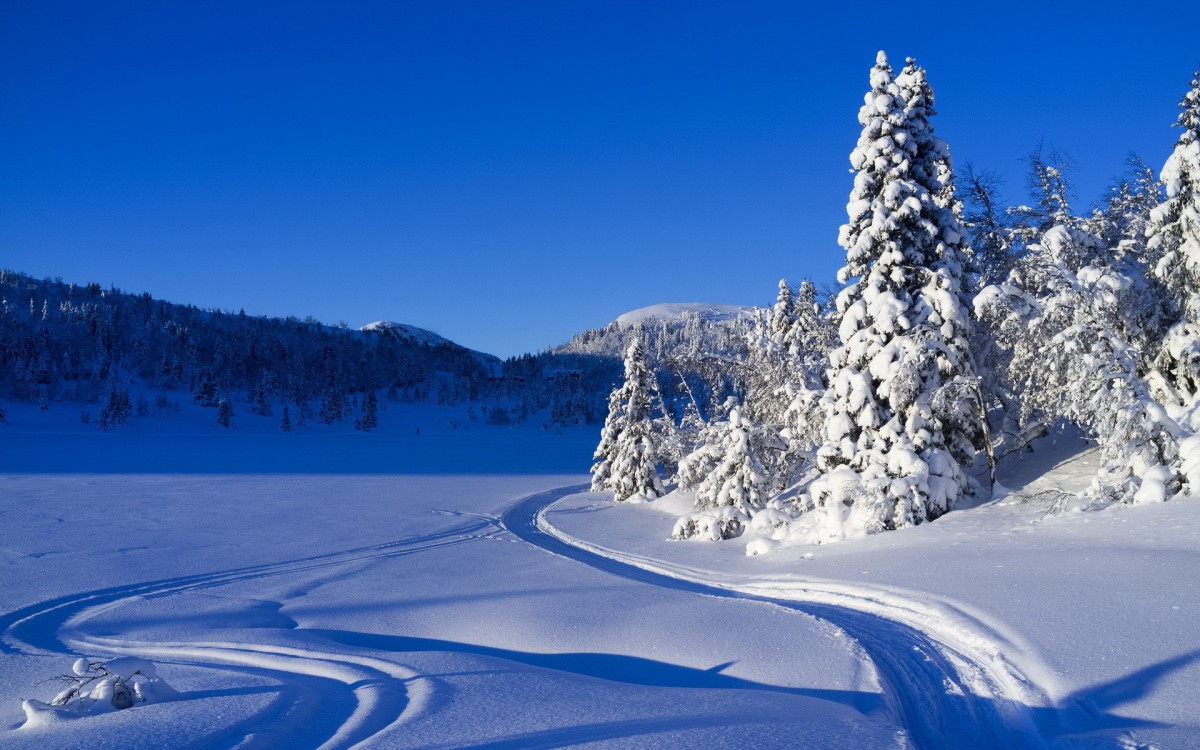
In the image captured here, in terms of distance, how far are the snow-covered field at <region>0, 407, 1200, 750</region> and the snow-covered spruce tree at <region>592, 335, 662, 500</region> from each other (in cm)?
802

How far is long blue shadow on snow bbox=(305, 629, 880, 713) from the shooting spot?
298 inches

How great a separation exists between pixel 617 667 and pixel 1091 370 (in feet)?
41.8

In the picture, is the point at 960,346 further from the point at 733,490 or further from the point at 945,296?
the point at 733,490

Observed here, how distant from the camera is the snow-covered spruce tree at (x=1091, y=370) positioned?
47.4 feet

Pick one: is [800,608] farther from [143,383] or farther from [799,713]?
[143,383]

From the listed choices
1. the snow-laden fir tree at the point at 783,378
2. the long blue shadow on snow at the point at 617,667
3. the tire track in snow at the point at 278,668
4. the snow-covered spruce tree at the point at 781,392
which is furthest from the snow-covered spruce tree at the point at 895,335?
the tire track in snow at the point at 278,668

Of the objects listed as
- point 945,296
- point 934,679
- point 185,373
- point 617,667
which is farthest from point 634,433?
point 185,373

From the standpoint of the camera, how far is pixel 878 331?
17.8m

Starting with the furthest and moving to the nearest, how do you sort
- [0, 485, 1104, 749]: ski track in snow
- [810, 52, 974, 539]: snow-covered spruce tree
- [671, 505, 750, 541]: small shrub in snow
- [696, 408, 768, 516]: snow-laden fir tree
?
[696, 408, 768, 516]: snow-laden fir tree, [671, 505, 750, 541]: small shrub in snow, [810, 52, 974, 539]: snow-covered spruce tree, [0, 485, 1104, 749]: ski track in snow

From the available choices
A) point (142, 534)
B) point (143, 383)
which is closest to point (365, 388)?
point (143, 383)

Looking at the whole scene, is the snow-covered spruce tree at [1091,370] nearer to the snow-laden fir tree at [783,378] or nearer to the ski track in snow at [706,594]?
the snow-laden fir tree at [783,378]

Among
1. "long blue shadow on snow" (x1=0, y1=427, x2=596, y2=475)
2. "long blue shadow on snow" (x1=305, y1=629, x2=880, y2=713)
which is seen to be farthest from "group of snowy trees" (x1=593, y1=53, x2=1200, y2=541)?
"long blue shadow on snow" (x1=0, y1=427, x2=596, y2=475)

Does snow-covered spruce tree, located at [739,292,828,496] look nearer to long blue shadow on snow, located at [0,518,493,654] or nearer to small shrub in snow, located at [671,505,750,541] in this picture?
small shrub in snow, located at [671,505,750,541]

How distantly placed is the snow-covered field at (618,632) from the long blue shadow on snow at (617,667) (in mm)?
54
